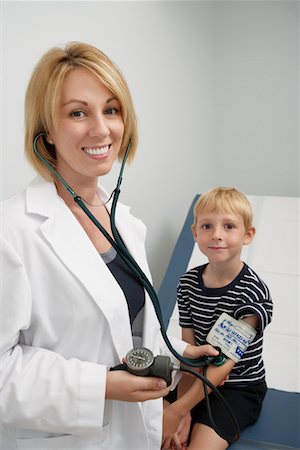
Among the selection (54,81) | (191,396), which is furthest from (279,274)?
(54,81)

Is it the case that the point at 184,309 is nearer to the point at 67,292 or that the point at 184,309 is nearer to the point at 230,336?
the point at 230,336

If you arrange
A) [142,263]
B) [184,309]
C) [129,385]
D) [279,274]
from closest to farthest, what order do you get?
[129,385]
[142,263]
[184,309]
[279,274]

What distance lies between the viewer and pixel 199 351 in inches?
50.2

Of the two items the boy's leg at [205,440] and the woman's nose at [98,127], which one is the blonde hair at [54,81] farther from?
the boy's leg at [205,440]

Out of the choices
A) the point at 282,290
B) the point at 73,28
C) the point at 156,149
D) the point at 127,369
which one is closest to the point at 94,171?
the point at 127,369

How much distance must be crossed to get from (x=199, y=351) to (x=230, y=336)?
0.09 metres

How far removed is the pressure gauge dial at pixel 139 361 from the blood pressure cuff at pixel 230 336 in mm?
330

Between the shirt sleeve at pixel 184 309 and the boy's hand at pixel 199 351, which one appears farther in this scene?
the shirt sleeve at pixel 184 309

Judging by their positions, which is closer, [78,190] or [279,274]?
[78,190]

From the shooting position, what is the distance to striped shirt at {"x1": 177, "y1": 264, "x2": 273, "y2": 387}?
Answer: 51.6 inches

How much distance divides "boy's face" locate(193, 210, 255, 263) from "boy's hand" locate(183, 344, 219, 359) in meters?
0.24

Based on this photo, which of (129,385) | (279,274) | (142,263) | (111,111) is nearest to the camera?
(129,385)

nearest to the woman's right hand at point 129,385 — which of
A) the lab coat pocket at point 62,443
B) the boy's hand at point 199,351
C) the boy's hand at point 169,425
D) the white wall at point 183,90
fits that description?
the lab coat pocket at point 62,443

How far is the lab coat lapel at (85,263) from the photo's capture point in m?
1.00
